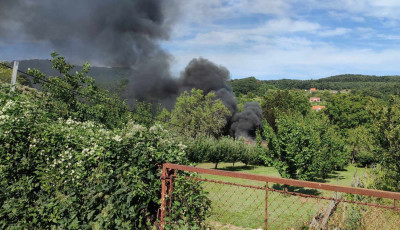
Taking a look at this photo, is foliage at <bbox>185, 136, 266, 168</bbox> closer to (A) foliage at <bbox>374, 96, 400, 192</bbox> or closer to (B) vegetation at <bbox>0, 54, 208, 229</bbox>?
(A) foliage at <bbox>374, 96, 400, 192</bbox>

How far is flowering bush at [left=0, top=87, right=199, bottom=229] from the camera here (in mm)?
2914

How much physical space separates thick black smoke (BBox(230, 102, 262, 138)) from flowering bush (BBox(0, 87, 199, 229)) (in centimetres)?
5303

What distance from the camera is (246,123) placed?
5669 centimetres

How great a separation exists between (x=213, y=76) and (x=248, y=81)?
4841cm

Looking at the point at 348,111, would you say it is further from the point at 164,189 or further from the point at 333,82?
the point at 333,82

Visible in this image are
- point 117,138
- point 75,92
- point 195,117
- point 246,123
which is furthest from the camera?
point 246,123

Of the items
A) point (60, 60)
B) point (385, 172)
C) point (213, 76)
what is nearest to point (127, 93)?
point (213, 76)

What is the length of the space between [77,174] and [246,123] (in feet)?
179

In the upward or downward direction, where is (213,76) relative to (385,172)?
upward

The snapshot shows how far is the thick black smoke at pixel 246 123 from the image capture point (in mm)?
56594

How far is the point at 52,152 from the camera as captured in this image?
128 inches

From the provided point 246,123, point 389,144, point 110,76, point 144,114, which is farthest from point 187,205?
point 246,123

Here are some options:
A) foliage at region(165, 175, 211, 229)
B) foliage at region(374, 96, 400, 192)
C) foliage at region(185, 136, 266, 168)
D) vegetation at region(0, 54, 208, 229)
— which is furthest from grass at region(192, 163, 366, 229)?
foliage at region(185, 136, 266, 168)

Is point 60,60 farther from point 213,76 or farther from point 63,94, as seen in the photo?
point 213,76
